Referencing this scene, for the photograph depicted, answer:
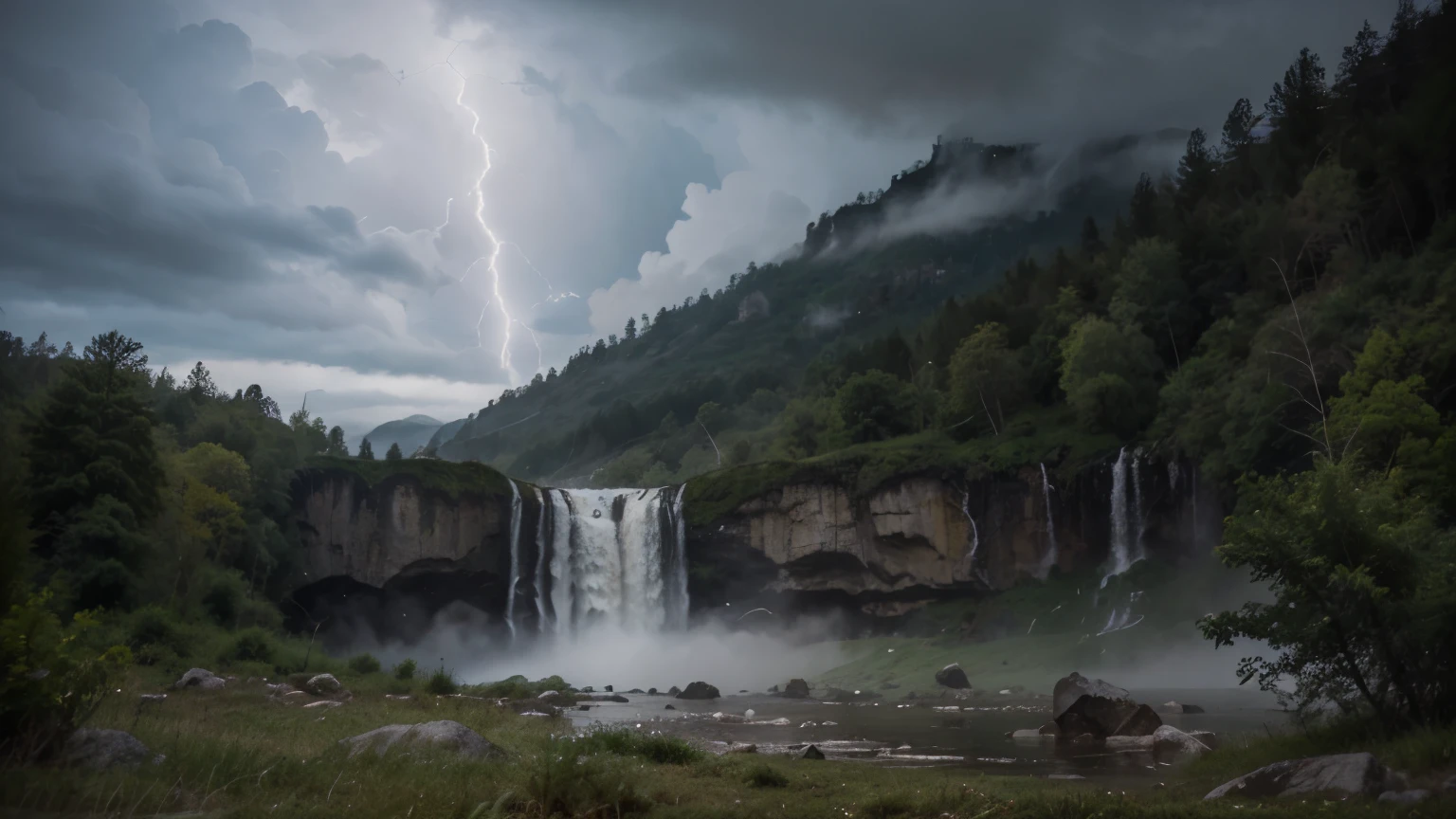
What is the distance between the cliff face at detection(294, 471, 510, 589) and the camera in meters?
71.6

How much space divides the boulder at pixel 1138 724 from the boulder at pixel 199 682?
27.1 meters

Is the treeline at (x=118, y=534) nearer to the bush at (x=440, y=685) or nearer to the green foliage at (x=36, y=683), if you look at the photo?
the green foliage at (x=36, y=683)

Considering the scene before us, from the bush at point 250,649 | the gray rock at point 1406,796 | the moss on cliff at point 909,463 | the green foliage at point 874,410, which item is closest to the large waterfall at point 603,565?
the moss on cliff at point 909,463

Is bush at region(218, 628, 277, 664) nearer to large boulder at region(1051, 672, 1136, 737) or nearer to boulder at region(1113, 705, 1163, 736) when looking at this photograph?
large boulder at region(1051, 672, 1136, 737)

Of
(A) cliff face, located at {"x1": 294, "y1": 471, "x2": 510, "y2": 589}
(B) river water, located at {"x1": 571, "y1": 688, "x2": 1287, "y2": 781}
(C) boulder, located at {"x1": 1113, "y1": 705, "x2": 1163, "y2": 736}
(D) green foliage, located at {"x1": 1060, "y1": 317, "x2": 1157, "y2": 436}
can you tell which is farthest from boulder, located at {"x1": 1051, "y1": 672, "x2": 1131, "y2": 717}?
(A) cliff face, located at {"x1": 294, "y1": 471, "x2": 510, "y2": 589}

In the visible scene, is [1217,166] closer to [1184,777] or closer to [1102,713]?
[1102,713]

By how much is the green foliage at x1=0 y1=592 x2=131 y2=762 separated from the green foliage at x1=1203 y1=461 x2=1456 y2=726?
60.7ft

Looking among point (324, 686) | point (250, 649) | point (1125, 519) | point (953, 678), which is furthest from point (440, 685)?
point (1125, 519)

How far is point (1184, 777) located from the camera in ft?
58.4

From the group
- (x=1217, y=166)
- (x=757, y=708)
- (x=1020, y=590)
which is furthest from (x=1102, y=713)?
(x=1217, y=166)

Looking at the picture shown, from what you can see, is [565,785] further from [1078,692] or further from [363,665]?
[363,665]

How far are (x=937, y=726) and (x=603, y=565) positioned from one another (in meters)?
44.3

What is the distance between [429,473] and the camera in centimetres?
7425

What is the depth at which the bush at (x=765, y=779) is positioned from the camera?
49.8 feet
